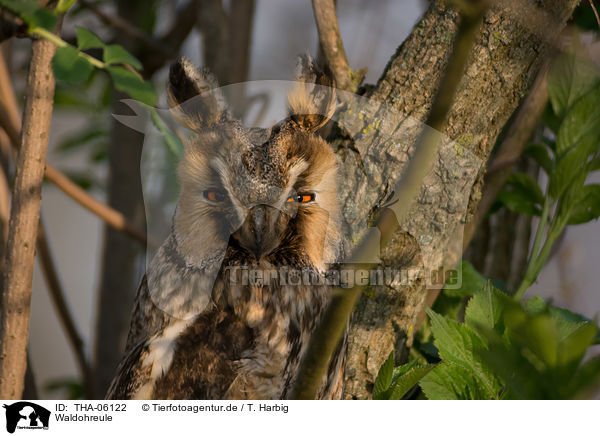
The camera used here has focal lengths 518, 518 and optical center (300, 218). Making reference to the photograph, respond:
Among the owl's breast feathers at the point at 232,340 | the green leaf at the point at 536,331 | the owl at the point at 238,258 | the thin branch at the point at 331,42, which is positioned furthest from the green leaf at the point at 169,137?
the green leaf at the point at 536,331

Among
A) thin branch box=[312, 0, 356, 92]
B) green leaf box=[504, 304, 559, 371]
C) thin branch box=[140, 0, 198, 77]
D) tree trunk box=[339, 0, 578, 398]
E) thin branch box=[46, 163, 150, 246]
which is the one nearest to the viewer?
green leaf box=[504, 304, 559, 371]

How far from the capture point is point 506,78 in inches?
26.9

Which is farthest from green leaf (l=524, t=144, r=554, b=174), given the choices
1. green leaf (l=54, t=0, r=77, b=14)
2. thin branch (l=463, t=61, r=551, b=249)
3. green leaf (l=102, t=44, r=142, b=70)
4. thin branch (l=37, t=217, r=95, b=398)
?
thin branch (l=37, t=217, r=95, b=398)

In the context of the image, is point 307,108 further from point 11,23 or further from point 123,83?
point 11,23

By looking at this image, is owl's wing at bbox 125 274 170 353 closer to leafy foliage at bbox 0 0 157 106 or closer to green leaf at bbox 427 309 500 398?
leafy foliage at bbox 0 0 157 106

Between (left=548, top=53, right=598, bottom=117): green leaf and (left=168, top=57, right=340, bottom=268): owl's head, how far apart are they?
0.34m

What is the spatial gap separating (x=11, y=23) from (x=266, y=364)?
58 centimetres

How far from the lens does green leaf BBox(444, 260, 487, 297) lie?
0.74 m

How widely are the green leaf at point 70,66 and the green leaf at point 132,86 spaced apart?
0.03 meters

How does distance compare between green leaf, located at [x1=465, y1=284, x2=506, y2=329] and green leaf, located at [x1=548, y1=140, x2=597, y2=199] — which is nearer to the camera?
green leaf, located at [x1=465, y1=284, x2=506, y2=329]

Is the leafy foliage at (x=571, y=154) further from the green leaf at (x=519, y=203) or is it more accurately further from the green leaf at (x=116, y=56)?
the green leaf at (x=116, y=56)
